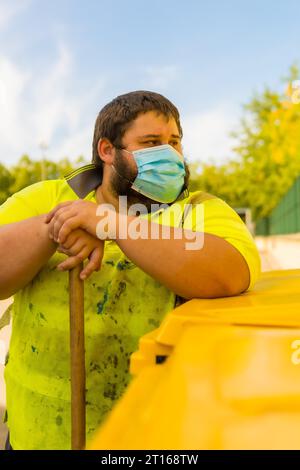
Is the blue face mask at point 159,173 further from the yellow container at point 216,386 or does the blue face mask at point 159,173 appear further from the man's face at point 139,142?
the yellow container at point 216,386

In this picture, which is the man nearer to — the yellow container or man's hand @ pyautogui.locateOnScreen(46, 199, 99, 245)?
man's hand @ pyautogui.locateOnScreen(46, 199, 99, 245)

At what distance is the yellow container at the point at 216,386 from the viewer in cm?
79

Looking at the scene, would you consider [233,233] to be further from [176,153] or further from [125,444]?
[125,444]

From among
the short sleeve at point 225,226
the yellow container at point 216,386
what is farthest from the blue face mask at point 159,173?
the yellow container at point 216,386

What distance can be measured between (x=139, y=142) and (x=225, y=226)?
489mm

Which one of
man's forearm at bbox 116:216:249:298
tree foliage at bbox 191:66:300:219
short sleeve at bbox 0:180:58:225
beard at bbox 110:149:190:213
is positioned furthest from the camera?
tree foliage at bbox 191:66:300:219

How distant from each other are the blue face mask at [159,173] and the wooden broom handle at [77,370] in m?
0.58

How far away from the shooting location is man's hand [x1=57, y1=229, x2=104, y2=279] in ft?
5.17

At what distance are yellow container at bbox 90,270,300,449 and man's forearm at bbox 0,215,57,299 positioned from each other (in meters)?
0.53

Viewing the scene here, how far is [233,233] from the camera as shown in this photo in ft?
5.39

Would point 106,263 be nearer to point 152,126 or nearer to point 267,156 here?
point 152,126

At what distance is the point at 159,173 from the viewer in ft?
6.65

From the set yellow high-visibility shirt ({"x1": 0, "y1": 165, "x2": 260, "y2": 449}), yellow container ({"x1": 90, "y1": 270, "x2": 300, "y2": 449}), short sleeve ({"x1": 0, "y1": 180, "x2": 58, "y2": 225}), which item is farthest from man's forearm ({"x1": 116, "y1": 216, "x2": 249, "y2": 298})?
short sleeve ({"x1": 0, "y1": 180, "x2": 58, "y2": 225})

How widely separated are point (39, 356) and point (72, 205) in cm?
49
